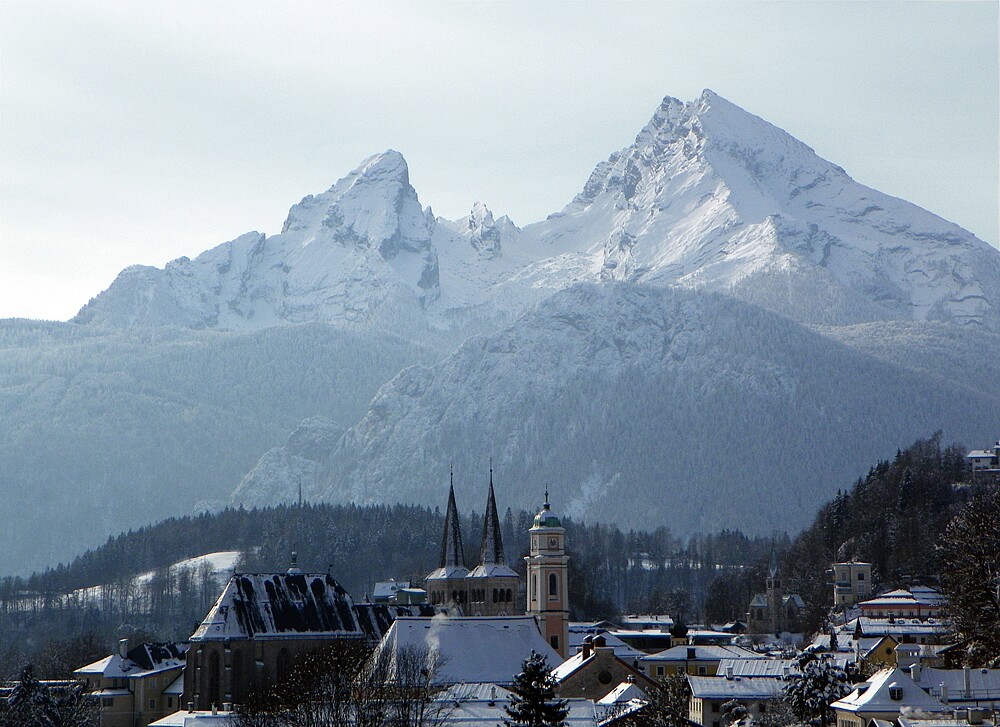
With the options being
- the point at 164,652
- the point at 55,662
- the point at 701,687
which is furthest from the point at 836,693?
the point at 55,662

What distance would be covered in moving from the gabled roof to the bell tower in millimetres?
12222

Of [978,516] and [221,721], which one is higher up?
[978,516]

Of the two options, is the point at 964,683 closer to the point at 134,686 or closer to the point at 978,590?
the point at 978,590

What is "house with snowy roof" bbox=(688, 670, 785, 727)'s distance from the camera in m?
113

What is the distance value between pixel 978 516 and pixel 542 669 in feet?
124

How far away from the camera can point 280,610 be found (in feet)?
436

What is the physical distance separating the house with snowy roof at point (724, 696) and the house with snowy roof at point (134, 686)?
45.7 metres

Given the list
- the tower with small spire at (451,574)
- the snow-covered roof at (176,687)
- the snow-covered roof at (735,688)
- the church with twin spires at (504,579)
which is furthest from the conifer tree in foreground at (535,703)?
the snow-covered roof at (176,687)

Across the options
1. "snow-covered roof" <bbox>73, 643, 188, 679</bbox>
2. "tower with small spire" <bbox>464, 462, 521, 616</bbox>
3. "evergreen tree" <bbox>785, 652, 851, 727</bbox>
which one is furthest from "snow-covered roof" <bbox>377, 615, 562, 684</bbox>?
"snow-covered roof" <bbox>73, 643, 188, 679</bbox>

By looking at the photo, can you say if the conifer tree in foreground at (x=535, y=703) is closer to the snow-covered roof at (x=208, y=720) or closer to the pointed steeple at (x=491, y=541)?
the snow-covered roof at (x=208, y=720)

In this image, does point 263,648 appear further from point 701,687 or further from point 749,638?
point 749,638

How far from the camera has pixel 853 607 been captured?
17612 cm

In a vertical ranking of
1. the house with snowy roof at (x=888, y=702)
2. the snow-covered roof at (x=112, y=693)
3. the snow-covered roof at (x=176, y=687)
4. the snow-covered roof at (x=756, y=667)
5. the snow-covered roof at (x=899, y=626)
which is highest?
the snow-covered roof at (x=899, y=626)

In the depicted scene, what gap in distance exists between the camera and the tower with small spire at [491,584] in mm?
149625
